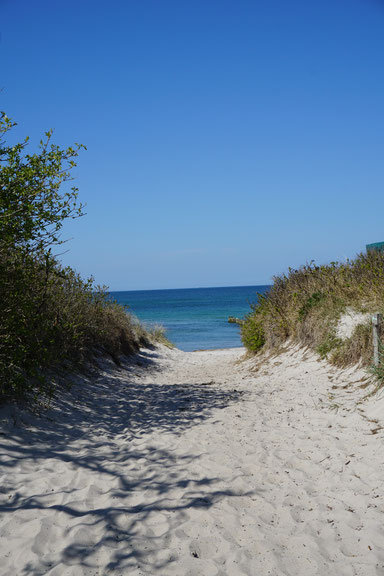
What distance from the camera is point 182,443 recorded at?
19.2 ft

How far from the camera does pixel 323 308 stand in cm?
1188

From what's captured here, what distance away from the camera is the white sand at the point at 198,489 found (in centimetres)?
325

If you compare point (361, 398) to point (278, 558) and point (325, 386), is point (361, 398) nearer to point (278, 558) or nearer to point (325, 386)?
point (325, 386)

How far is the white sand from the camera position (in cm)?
325

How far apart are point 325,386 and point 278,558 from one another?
19.3ft

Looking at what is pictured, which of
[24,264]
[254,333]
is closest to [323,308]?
[254,333]

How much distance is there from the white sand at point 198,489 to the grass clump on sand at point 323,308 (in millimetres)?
1778

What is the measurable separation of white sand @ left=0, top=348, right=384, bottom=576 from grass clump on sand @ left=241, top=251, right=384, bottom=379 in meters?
1.78

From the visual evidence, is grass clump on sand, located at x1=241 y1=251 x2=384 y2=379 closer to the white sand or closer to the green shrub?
the green shrub

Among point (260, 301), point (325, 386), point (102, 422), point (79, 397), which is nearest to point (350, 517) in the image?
point (102, 422)

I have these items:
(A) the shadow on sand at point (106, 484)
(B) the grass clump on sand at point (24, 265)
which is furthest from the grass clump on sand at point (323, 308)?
(B) the grass clump on sand at point (24, 265)

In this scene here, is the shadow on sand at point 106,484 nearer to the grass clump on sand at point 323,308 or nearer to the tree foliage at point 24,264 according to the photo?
the tree foliage at point 24,264

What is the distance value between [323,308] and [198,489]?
8.50 meters

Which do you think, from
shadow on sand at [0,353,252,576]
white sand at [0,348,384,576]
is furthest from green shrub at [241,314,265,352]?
shadow on sand at [0,353,252,576]
